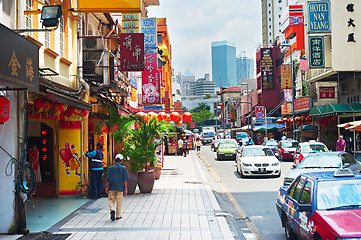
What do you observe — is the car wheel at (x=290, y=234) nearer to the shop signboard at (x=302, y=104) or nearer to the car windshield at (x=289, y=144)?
the car windshield at (x=289, y=144)

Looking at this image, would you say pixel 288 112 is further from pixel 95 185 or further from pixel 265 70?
pixel 95 185

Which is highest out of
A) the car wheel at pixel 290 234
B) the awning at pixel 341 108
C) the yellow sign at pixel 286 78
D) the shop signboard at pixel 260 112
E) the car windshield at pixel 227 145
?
the yellow sign at pixel 286 78

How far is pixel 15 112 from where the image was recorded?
30.6 feet

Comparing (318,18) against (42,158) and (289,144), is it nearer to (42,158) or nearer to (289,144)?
(289,144)

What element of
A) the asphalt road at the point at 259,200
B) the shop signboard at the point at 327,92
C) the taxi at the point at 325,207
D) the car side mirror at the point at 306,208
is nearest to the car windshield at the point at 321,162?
the asphalt road at the point at 259,200

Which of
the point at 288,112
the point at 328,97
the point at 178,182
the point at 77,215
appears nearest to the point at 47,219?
the point at 77,215

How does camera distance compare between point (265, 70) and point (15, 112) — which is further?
point (265, 70)

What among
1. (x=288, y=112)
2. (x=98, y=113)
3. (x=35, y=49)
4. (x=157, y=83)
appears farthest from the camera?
(x=288, y=112)

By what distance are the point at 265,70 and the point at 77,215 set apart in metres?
64.8

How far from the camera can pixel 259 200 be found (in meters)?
13.8

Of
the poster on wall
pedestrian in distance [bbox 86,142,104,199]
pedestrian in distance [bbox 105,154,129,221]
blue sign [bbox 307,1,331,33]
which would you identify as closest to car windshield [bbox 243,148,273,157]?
pedestrian in distance [bbox 86,142,104,199]

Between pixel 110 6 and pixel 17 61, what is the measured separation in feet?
10.9

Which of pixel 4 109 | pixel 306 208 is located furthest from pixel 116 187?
pixel 306 208

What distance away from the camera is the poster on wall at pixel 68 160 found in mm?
14188
